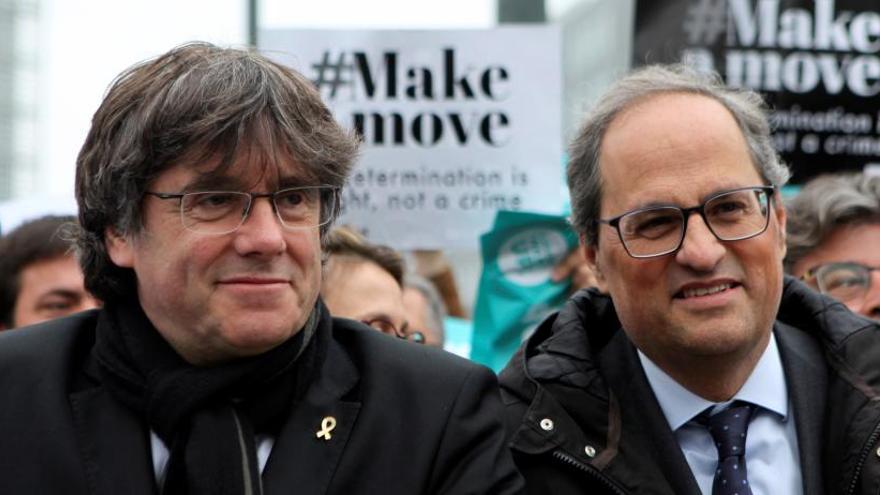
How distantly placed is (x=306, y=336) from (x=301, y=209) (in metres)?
0.29

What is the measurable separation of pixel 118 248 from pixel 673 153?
133 cm

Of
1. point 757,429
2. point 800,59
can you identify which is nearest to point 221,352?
point 757,429

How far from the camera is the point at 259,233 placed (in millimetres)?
3055

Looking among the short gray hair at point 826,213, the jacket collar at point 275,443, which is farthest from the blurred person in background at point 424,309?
the jacket collar at point 275,443

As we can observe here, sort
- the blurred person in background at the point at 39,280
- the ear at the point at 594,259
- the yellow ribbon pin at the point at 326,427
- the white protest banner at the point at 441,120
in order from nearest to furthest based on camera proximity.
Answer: the yellow ribbon pin at the point at 326,427 < the ear at the point at 594,259 < the blurred person in background at the point at 39,280 < the white protest banner at the point at 441,120

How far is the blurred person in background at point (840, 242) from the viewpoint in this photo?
15.7ft

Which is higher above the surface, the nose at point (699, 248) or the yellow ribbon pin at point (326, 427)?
the nose at point (699, 248)

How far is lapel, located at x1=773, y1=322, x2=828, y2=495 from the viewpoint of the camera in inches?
136

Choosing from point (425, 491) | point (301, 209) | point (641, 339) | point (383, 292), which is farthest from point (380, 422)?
point (383, 292)

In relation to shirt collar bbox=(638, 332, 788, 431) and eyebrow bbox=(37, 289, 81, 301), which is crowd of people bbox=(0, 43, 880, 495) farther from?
eyebrow bbox=(37, 289, 81, 301)

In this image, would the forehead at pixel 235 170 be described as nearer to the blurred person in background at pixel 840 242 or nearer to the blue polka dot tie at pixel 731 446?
the blue polka dot tie at pixel 731 446

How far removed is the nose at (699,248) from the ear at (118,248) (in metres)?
1.27

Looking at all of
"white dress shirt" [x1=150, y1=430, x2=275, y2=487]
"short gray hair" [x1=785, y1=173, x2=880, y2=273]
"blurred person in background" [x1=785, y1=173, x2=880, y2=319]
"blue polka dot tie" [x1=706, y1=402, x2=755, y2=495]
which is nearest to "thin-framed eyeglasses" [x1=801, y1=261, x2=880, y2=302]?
"blurred person in background" [x1=785, y1=173, x2=880, y2=319]

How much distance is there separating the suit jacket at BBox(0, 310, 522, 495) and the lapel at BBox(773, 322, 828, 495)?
2.40 feet
